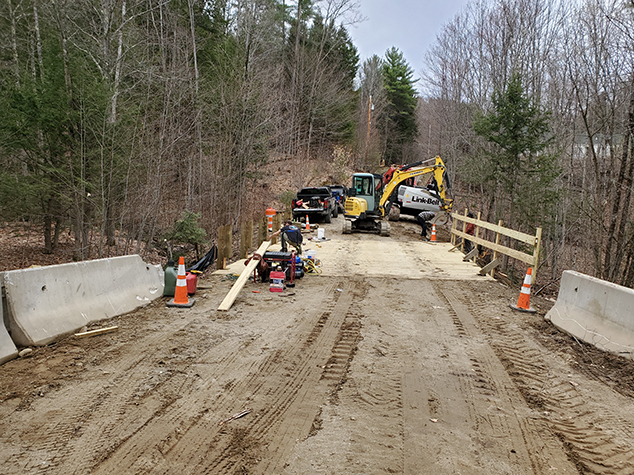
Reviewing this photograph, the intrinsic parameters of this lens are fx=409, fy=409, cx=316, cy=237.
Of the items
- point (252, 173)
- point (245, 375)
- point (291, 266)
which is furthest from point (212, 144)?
point (245, 375)

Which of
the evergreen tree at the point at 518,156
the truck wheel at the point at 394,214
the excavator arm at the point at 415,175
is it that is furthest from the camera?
the truck wheel at the point at 394,214

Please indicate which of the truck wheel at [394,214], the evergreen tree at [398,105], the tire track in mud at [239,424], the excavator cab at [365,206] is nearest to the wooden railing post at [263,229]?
the excavator cab at [365,206]

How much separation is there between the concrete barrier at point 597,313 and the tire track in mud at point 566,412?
0.78m

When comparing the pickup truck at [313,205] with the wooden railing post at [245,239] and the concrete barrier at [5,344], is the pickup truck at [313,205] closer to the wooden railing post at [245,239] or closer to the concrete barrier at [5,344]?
the wooden railing post at [245,239]

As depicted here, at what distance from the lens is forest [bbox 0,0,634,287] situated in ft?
33.4

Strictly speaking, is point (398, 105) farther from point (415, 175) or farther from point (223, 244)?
point (223, 244)

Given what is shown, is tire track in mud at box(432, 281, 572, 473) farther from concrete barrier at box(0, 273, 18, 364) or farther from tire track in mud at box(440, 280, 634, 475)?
concrete barrier at box(0, 273, 18, 364)

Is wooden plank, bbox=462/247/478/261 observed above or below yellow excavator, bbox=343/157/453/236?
below

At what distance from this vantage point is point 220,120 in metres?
17.7

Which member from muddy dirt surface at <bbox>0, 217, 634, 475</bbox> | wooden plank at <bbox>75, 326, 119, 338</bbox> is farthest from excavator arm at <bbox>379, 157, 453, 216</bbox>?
wooden plank at <bbox>75, 326, 119, 338</bbox>

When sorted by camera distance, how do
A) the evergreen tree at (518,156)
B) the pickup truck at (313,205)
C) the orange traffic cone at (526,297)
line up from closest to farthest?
the orange traffic cone at (526,297)
the evergreen tree at (518,156)
the pickup truck at (313,205)

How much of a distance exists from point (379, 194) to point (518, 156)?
20.5ft

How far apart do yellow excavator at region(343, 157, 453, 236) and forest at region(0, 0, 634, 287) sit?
84.3 inches

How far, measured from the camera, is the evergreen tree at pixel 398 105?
5438 cm
